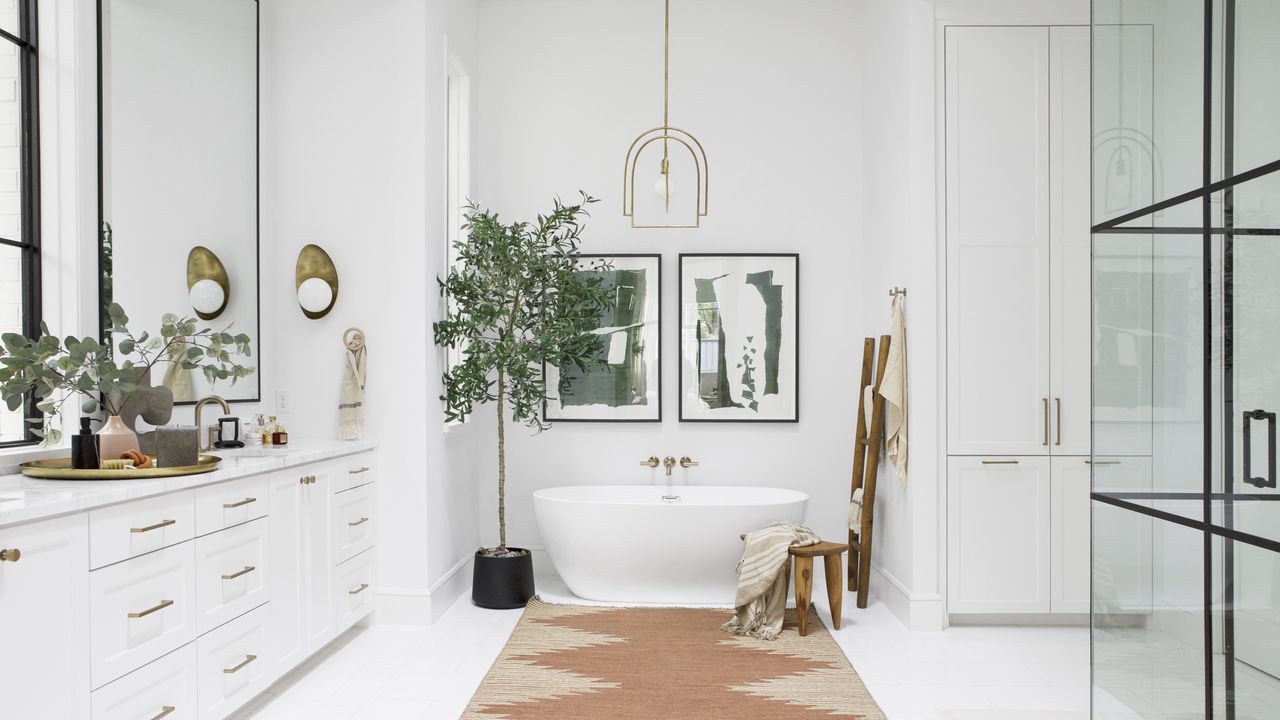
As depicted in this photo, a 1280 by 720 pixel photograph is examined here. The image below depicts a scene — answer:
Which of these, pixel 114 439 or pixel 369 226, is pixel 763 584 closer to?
pixel 369 226

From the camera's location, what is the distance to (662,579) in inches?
174

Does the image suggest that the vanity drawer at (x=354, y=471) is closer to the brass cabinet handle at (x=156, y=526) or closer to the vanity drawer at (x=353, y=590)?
the vanity drawer at (x=353, y=590)

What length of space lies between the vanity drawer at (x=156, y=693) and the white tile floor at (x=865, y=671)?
49cm

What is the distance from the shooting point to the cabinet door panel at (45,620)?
6.19 ft

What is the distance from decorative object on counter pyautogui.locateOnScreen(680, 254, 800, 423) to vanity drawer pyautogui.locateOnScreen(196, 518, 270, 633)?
2.71 metres

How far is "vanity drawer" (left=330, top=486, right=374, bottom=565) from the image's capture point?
3629 millimetres

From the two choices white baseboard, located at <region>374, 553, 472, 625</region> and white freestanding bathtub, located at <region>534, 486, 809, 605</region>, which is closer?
white baseboard, located at <region>374, 553, 472, 625</region>

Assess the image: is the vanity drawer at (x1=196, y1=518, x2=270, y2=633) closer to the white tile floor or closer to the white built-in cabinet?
the white tile floor

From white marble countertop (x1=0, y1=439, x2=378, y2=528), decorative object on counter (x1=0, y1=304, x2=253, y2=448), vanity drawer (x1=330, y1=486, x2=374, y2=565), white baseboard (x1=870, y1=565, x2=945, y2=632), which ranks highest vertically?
decorative object on counter (x1=0, y1=304, x2=253, y2=448)

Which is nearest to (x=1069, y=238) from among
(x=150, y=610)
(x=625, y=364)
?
(x=625, y=364)

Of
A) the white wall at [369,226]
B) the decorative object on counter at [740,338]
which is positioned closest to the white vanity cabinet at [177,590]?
the white wall at [369,226]

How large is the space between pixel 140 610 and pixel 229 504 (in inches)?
19.7

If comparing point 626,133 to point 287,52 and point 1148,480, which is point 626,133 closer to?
point 287,52

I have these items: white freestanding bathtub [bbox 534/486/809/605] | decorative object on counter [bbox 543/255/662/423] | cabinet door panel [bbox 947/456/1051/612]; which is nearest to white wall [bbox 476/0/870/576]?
decorative object on counter [bbox 543/255/662/423]
